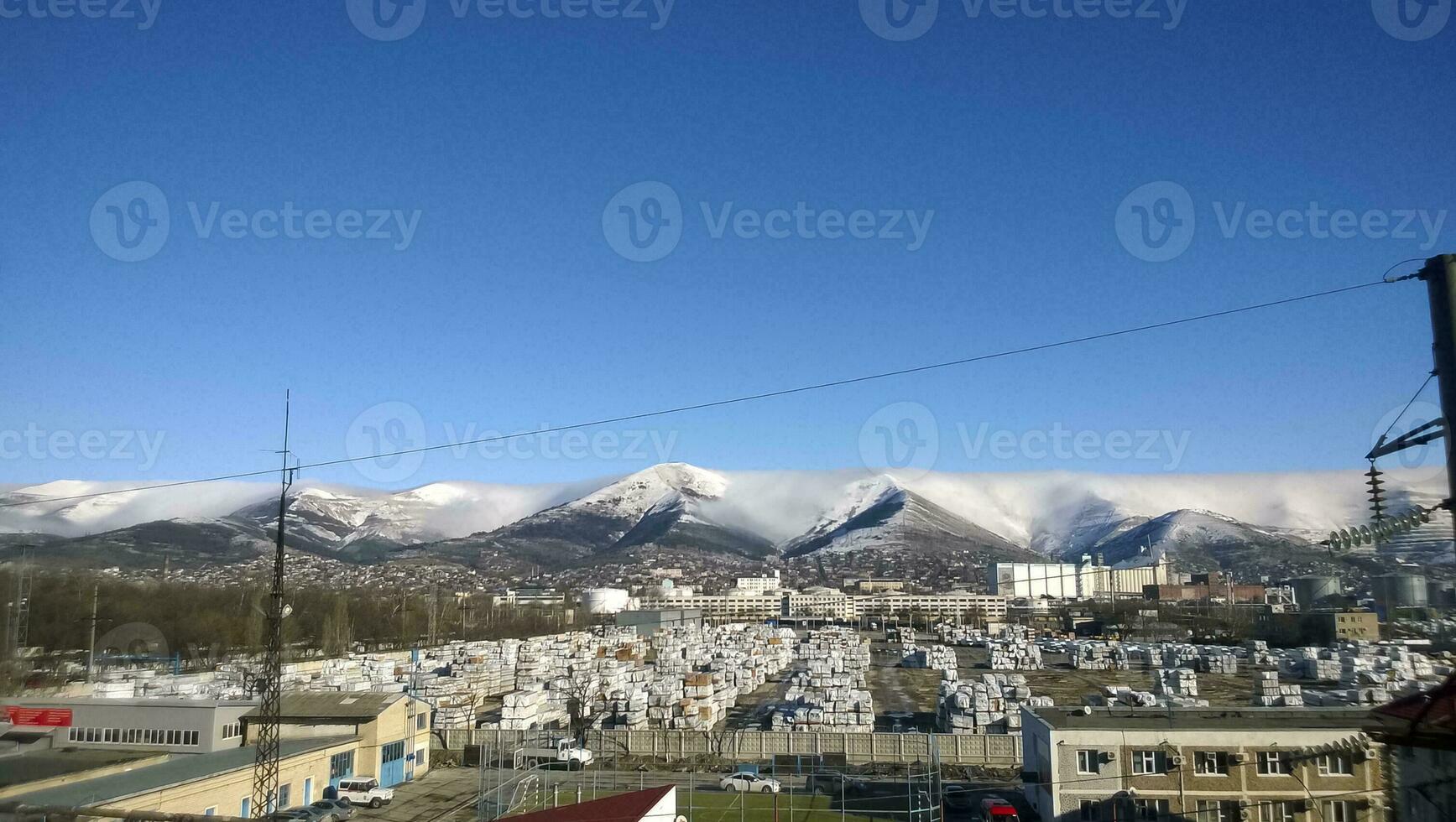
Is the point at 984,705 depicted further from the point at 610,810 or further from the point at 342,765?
the point at 610,810

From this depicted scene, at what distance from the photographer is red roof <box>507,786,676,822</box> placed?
3.91 metres

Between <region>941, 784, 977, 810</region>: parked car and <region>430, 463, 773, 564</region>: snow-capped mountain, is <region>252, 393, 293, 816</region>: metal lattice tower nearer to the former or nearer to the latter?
<region>941, 784, 977, 810</region>: parked car

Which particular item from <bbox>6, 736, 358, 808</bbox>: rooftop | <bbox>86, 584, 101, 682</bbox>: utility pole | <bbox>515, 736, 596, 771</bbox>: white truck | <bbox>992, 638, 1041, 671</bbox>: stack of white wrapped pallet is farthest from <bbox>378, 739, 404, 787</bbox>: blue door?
<bbox>992, 638, 1041, 671</bbox>: stack of white wrapped pallet

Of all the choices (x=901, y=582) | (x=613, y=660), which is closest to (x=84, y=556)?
(x=613, y=660)

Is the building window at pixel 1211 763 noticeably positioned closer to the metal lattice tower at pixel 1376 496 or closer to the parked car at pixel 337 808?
the metal lattice tower at pixel 1376 496

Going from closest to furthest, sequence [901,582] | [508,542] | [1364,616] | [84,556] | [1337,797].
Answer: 1. [1337,797]
2. [84,556]
3. [1364,616]
4. [901,582]
5. [508,542]

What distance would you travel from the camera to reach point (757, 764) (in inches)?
383

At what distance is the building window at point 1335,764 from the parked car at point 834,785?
12.6 ft

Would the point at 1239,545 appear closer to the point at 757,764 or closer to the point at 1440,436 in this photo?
the point at 757,764

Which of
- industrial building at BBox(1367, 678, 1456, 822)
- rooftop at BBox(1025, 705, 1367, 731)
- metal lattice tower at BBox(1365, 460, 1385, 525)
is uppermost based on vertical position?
metal lattice tower at BBox(1365, 460, 1385, 525)

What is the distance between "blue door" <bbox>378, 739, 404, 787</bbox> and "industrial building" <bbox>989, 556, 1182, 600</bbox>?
45.1 metres

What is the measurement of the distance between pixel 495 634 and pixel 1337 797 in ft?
92.4

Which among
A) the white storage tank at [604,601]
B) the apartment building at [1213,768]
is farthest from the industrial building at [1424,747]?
the white storage tank at [604,601]

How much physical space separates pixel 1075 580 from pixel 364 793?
52.0 meters
